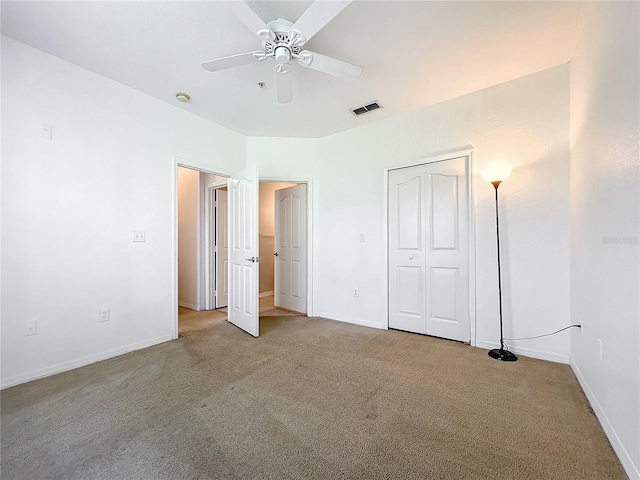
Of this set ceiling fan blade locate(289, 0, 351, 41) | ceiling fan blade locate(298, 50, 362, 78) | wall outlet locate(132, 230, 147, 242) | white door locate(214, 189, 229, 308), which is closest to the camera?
ceiling fan blade locate(289, 0, 351, 41)

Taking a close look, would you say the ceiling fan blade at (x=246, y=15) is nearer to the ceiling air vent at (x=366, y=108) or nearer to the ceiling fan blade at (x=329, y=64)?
the ceiling fan blade at (x=329, y=64)

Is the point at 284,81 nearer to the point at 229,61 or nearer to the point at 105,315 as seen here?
the point at 229,61

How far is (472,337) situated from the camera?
105 inches

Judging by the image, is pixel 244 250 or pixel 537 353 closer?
pixel 537 353

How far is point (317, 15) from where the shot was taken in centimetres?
146

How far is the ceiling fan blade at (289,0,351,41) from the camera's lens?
135 centimetres

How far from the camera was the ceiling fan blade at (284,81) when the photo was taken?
6.18ft

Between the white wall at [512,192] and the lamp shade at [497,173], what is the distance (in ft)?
0.52

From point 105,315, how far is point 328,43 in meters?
2.98

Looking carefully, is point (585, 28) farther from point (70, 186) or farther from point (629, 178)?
point (70, 186)

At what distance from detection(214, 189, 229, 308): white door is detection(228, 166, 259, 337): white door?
2.88 ft

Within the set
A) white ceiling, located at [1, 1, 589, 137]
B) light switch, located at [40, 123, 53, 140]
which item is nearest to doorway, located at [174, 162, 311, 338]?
white ceiling, located at [1, 1, 589, 137]

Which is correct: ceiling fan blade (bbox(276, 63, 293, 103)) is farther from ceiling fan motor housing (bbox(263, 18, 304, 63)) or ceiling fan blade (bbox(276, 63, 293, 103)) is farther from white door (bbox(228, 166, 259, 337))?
white door (bbox(228, 166, 259, 337))

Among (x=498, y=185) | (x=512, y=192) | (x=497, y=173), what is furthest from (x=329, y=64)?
(x=512, y=192)
